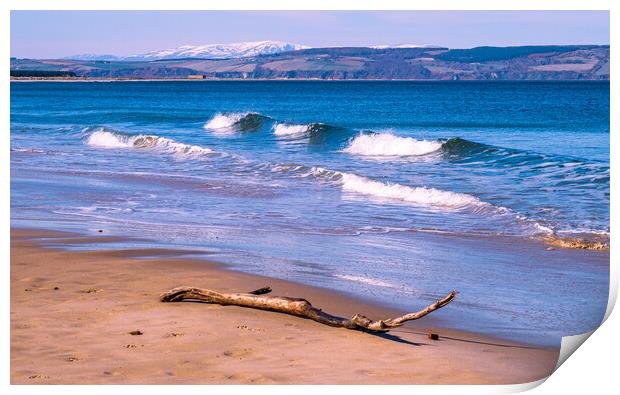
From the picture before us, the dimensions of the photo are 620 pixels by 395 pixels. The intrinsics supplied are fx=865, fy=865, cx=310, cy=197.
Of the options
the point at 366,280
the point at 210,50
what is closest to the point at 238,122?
the point at 210,50

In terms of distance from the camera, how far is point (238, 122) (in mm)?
33719

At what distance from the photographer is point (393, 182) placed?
15.4 meters

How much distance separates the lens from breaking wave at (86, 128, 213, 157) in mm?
23781

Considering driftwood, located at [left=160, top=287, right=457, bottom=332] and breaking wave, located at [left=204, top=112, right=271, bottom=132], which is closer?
driftwood, located at [left=160, top=287, right=457, bottom=332]

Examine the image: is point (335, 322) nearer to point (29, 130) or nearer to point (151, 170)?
point (151, 170)

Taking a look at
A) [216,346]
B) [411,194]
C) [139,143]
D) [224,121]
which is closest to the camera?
[216,346]

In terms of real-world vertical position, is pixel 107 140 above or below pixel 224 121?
below

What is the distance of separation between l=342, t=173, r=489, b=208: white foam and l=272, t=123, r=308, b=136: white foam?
13.1 meters

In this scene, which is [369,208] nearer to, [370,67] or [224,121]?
[224,121]

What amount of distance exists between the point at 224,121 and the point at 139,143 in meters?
8.17

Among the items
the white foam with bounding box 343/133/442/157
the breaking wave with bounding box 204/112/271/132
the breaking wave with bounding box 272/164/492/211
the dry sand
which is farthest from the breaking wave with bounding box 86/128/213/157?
the dry sand

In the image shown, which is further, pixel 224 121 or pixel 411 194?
pixel 224 121

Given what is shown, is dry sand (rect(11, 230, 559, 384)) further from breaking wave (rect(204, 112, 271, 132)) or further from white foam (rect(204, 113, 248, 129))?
white foam (rect(204, 113, 248, 129))
